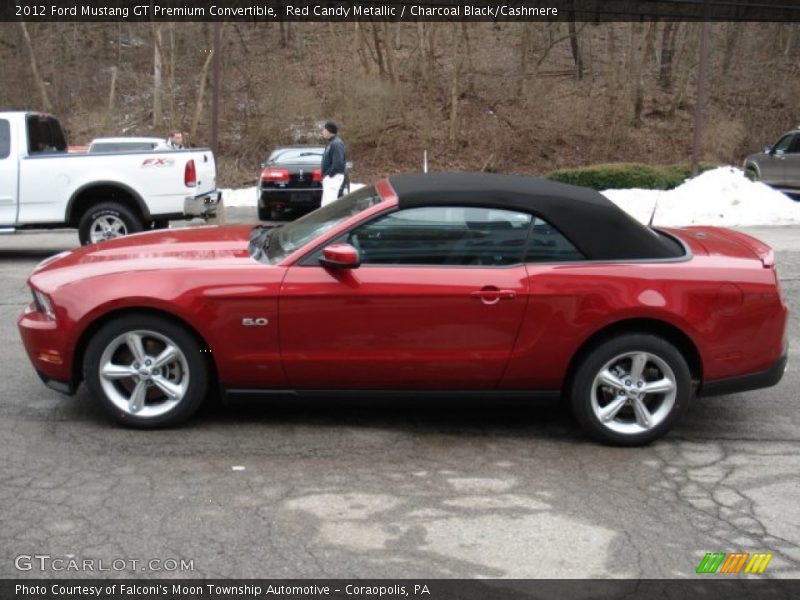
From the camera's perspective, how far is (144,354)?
202 inches

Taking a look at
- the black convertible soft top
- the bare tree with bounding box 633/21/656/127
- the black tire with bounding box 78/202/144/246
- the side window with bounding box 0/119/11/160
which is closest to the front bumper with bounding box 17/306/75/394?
the black convertible soft top

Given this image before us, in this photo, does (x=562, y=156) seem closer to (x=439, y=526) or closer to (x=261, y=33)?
(x=261, y=33)

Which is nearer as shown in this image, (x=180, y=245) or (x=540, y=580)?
(x=540, y=580)

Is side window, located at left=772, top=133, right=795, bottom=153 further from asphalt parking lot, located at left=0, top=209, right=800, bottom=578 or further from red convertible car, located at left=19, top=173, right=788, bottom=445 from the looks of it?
red convertible car, located at left=19, top=173, right=788, bottom=445

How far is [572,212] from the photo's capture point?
523 cm

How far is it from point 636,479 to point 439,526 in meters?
1.24

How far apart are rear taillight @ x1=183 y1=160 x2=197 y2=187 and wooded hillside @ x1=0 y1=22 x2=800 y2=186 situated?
14.2m

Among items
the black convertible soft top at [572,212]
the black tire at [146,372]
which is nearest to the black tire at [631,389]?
the black convertible soft top at [572,212]

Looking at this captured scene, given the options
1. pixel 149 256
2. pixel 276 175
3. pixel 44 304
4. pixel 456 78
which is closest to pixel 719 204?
pixel 276 175

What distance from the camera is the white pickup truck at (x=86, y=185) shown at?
11445mm

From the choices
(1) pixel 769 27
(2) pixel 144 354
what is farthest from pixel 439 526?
(1) pixel 769 27

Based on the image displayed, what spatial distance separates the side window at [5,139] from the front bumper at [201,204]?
2321 mm

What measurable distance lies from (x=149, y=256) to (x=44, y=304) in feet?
2.17

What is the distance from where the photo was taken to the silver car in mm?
19672
